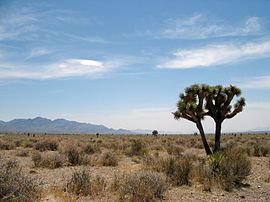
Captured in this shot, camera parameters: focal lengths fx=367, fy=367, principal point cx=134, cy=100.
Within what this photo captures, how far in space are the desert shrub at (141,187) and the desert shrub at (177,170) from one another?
1.84m

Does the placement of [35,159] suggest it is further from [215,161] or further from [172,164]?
[215,161]

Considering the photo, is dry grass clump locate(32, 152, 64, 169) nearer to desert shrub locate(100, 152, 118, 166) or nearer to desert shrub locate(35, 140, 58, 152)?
desert shrub locate(100, 152, 118, 166)

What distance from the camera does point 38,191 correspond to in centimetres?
890

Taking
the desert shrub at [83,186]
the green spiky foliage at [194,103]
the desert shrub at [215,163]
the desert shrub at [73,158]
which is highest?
the green spiky foliage at [194,103]

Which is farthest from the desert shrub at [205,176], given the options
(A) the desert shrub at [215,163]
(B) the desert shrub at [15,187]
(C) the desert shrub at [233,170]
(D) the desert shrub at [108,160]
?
(D) the desert shrub at [108,160]

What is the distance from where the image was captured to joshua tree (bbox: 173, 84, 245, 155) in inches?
837

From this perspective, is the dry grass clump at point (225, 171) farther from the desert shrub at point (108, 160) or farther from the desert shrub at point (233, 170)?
the desert shrub at point (108, 160)

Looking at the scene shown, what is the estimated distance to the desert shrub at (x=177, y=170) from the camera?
12.3 m

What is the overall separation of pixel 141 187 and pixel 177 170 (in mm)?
3195

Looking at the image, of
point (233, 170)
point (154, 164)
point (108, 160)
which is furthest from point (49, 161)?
point (233, 170)

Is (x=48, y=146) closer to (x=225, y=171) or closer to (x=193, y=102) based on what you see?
(x=193, y=102)

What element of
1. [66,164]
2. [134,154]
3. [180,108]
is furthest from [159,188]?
[134,154]

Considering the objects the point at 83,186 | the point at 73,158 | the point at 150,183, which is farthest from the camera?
the point at 73,158

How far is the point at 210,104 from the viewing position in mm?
21641
